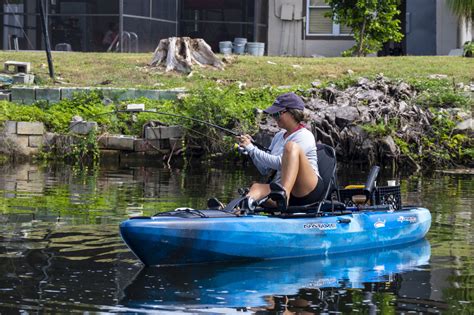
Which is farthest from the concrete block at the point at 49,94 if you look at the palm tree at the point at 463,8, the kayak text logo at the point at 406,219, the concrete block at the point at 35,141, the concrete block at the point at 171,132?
the kayak text logo at the point at 406,219

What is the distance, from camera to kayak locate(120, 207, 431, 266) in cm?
1019

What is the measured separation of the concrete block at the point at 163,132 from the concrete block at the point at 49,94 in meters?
2.14

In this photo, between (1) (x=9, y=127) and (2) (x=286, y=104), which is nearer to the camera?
(2) (x=286, y=104)

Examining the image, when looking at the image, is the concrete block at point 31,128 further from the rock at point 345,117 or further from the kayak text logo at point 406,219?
the kayak text logo at point 406,219

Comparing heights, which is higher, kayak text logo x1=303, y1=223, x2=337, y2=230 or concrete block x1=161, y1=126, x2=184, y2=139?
concrete block x1=161, y1=126, x2=184, y2=139

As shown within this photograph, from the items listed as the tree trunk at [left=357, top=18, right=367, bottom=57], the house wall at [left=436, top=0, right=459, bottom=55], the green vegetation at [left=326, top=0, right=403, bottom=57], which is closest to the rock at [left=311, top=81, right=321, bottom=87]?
the green vegetation at [left=326, top=0, right=403, bottom=57]

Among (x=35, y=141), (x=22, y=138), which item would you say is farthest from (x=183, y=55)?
(x=22, y=138)

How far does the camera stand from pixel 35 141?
21219 mm

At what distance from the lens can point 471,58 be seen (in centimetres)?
2623

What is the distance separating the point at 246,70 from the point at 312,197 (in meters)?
13.7

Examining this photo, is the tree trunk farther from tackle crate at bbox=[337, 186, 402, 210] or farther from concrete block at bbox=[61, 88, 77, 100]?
tackle crate at bbox=[337, 186, 402, 210]

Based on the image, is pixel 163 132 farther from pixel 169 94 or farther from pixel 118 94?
pixel 118 94

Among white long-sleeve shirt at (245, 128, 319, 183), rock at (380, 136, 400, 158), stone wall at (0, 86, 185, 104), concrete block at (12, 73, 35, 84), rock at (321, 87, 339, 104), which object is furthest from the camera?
concrete block at (12, 73, 35, 84)

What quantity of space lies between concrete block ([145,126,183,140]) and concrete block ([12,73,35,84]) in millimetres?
3313
